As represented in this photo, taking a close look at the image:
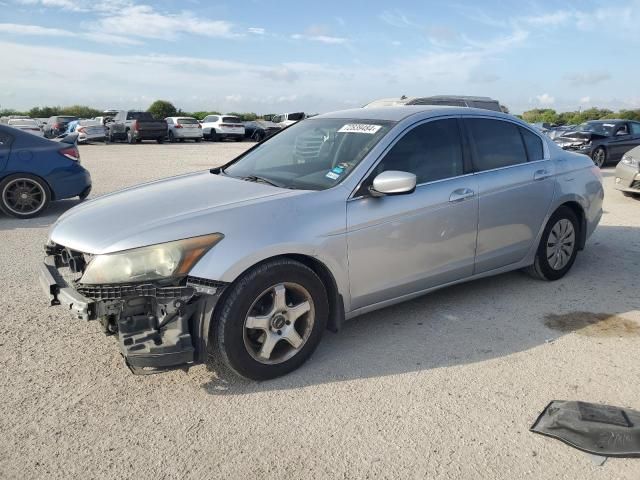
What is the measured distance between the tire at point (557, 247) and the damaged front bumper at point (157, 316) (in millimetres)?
3243

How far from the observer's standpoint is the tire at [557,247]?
4.95m

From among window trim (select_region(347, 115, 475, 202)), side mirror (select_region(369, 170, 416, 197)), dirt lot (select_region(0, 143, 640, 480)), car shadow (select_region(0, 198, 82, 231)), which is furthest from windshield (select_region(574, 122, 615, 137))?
side mirror (select_region(369, 170, 416, 197))

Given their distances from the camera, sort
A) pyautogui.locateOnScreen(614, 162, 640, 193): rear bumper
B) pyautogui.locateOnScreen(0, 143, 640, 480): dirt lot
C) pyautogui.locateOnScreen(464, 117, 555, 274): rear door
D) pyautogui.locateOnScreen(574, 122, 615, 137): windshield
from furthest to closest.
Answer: pyautogui.locateOnScreen(574, 122, 615, 137): windshield → pyautogui.locateOnScreen(614, 162, 640, 193): rear bumper → pyautogui.locateOnScreen(464, 117, 555, 274): rear door → pyautogui.locateOnScreen(0, 143, 640, 480): dirt lot

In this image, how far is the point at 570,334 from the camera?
3.98 metres

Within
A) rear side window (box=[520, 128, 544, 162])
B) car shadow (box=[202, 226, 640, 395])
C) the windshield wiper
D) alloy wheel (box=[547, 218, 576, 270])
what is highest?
rear side window (box=[520, 128, 544, 162])

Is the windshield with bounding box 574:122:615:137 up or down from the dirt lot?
up

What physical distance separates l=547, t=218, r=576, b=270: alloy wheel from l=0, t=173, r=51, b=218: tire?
7071 millimetres

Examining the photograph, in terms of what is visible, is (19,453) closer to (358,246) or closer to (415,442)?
(415,442)

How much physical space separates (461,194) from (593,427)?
6.17 ft

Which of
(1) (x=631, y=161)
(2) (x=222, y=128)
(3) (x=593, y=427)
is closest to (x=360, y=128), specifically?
(3) (x=593, y=427)

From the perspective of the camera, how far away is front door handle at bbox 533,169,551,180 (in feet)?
15.5

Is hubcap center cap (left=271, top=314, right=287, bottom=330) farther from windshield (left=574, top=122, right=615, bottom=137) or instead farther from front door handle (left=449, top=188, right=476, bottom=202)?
windshield (left=574, top=122, right=615, bottom=137)

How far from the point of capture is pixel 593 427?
278cm

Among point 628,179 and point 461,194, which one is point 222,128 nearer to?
point 628,179
